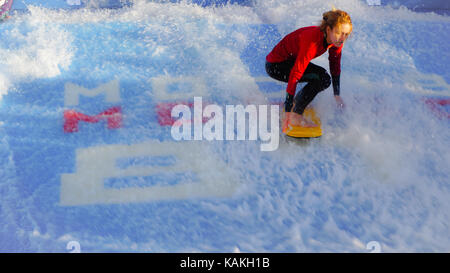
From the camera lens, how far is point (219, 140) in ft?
7.88

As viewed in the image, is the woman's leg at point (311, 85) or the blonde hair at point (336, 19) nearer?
the blonde hair at point (336, 19)

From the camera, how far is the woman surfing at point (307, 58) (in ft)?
6.44


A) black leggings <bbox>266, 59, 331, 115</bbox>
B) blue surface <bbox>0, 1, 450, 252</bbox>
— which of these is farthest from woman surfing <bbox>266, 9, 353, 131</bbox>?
blue surface <bbox>0, 1, 450, 252</bbox>

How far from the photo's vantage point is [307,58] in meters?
2.07

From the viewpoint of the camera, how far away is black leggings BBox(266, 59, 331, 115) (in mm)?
2271

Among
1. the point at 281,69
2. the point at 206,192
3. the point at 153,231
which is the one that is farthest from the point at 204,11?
the point at 153,231

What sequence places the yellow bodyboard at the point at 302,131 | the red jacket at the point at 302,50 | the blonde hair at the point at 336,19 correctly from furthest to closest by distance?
the yellow bodyboard at the point at 302,131 < the red jacket at the point at 302,50 < the blonde hair at the point at 336,19

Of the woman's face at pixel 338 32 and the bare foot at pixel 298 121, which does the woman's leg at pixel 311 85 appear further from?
the woman's face at pixel 338 32

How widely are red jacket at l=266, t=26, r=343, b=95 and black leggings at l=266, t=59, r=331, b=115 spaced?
0.06 meters

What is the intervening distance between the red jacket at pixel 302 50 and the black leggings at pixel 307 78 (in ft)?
0.19

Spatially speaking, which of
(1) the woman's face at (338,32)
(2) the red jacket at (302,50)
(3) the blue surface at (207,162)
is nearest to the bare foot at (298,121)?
(3) the blue surface at (207,162)

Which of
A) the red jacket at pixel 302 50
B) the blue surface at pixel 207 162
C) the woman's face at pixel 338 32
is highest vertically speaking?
the woman's face at pixel 338 32

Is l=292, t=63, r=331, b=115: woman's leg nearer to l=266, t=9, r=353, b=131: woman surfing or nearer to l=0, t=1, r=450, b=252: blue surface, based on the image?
l=266, t=9, r=353, b=131: woman surfing

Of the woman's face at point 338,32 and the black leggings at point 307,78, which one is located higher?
the woman's face at point 338,32
